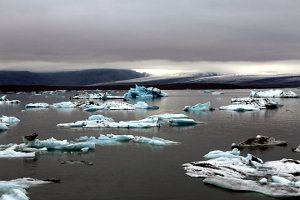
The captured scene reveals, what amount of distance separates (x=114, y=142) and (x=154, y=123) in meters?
5.09

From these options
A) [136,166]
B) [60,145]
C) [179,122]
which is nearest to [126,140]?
[60,145]

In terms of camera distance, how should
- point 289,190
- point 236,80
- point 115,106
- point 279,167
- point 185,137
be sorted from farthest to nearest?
1. point 236,80
2. point 115,106
3. point 185,137
4. point 279,167
5. point 289,190

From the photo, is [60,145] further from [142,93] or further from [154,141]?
[142,93]

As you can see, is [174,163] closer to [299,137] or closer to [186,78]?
[299,137]

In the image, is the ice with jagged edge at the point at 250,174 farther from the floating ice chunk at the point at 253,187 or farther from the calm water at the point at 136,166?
the calm water at the point at 136,166

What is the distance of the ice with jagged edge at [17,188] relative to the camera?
835 centimetres

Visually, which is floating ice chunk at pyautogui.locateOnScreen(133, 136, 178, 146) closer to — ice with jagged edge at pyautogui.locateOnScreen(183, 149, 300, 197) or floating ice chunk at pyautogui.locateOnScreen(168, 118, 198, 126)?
ice with jagged edge at pyautogui.locateOnScreen(183, 149, 300, 197)

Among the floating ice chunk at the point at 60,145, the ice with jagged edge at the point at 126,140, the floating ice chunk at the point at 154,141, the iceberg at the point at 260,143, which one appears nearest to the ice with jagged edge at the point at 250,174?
the iceberg at the point at 260,143

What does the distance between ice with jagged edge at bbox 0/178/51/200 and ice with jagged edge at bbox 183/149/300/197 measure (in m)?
3.52

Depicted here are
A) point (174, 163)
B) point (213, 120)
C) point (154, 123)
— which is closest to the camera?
point (174, 163)

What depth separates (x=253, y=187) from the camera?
30.2 ft

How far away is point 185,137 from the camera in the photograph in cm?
1708

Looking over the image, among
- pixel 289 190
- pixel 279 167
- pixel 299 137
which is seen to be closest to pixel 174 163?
pixel 279 167

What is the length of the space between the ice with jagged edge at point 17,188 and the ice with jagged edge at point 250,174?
3520 millimetres
